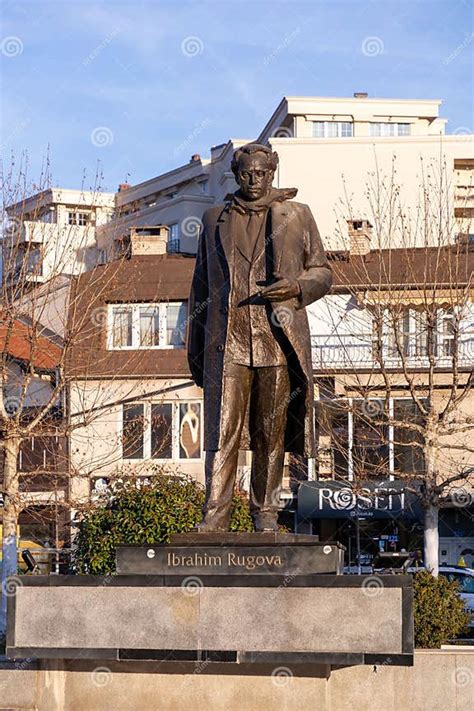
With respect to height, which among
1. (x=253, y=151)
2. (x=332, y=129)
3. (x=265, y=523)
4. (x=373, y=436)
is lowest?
(x=265, y=523)

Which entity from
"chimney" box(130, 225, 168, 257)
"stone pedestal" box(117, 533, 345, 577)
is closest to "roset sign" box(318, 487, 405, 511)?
"chimney" box(130, 225, 168, 257)

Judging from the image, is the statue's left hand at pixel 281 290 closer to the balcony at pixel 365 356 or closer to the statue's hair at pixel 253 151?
the statue's hair at pixel 253 151

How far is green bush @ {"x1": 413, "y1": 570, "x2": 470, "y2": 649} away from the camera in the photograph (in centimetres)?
1452

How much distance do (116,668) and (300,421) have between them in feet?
7.97

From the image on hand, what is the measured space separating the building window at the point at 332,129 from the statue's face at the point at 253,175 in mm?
64885

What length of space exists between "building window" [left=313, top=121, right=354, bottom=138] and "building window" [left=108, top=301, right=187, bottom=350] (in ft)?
101

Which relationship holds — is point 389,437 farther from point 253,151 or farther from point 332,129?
point 332,129

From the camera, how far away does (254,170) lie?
11078 millimetres

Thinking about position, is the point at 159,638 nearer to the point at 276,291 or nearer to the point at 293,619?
the point at 293,619

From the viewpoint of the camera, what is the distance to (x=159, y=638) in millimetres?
9617

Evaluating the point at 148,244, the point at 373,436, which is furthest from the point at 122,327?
the point at 148,244

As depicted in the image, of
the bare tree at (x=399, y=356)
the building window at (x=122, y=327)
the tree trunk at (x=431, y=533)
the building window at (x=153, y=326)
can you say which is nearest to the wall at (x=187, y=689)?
the tree trunk at (x=431, y=533)

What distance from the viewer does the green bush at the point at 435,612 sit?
14.5m

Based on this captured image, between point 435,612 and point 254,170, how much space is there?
234 inches
